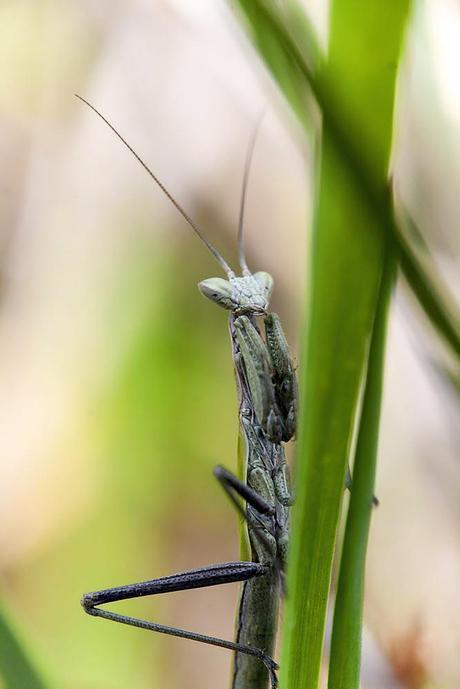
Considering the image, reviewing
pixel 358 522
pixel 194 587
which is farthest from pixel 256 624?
pixel 358 522

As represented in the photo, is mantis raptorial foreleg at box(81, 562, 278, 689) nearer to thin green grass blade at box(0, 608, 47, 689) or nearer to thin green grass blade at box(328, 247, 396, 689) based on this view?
thin green grass blade at box(0, 608, 47, 689)

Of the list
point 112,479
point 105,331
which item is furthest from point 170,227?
point 112,479

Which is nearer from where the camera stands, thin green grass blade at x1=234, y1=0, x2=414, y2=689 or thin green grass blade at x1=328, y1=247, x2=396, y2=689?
thin green grass blade at x1=234, y1=0, x2=414, y2=689

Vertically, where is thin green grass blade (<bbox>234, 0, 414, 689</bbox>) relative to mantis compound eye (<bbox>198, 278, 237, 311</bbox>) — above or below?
below

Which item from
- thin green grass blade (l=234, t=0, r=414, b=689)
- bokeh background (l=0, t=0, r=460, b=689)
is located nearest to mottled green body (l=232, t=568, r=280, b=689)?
bokeh background (l=0, t=0, r=460, b=689)

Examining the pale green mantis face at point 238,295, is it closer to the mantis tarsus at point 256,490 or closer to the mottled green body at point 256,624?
the mantis tarsus at point 256,490

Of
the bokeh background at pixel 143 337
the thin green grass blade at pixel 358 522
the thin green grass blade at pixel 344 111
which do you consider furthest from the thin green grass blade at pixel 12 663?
the bokeh background at pixel 143 337
